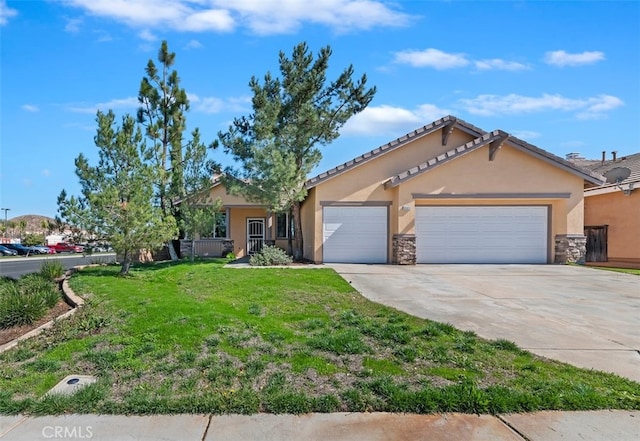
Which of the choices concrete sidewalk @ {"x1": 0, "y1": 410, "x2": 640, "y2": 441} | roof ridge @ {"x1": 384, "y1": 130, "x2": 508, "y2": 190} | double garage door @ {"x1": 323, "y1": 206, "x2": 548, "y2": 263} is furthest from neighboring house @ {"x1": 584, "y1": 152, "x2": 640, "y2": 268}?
concrete sidewalk @ {"x1": 0, "y1": 410, "x2": 640, "y2": 441}

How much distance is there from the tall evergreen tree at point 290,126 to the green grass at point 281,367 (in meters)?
8.76

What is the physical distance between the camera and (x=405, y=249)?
16.3 m

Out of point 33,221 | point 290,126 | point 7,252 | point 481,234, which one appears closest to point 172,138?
point 290,126

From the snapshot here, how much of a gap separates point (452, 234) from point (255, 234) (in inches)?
470

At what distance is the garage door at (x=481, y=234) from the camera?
1697 centimetres

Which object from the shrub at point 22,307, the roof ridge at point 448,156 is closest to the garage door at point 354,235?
the roof ridge at point 448,156

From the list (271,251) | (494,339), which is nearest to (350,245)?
(271,251)

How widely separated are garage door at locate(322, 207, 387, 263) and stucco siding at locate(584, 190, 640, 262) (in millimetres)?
10186

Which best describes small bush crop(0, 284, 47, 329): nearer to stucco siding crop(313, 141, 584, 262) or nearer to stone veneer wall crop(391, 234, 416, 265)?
stucco siding crop(313, 141, 584, 262)

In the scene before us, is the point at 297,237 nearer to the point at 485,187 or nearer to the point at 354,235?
the point at 354,235

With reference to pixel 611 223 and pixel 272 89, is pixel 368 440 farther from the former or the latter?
pixel 611 223

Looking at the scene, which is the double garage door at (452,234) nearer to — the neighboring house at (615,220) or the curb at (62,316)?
the neighboring house at (615,220)

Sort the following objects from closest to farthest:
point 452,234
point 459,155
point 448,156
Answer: point 448,156 < point 459,155 < point 452,234

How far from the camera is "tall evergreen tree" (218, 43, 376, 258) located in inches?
617
